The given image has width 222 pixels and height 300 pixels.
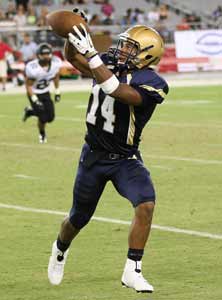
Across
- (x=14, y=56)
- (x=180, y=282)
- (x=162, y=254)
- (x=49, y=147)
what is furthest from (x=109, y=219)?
(x=14, y=56)

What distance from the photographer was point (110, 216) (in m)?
9.91

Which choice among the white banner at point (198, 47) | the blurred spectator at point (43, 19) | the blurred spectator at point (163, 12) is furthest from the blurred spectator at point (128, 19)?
the white banner at point (198, 47)

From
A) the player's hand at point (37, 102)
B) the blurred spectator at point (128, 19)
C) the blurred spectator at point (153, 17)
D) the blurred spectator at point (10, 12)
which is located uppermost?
the player's hand at point (37, 102)

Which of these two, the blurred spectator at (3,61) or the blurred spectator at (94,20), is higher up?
the blurred spectator at (3,61)

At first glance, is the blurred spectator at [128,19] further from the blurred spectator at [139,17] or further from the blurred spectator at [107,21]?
the blurred spectator at [107,21]

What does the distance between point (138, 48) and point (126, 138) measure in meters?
0.58

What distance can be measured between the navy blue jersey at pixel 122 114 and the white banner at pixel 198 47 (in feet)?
71.8

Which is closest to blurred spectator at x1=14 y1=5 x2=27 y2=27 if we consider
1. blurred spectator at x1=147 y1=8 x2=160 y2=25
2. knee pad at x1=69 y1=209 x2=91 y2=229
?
blurred spectator at x1=147 y1=8 x2=160 y2=25

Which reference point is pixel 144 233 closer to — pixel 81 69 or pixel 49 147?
pixel 81 69

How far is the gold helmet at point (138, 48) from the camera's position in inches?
270

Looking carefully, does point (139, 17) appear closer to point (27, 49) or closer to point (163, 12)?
point (163, 12)

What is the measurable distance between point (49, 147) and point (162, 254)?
7.48m

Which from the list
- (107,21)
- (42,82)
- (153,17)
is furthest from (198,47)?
(42,82)

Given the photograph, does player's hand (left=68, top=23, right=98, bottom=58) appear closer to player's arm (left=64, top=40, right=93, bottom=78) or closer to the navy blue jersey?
the navy blue jersey
